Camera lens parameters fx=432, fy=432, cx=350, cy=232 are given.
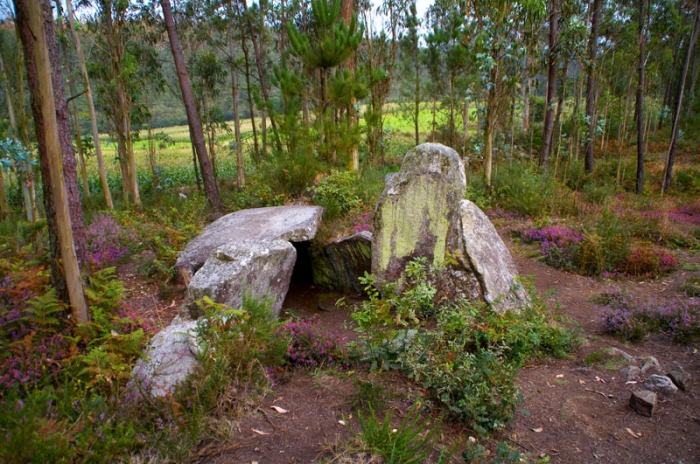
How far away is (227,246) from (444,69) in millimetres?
15876

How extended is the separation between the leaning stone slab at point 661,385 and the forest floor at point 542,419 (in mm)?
54

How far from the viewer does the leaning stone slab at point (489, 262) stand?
181 inches

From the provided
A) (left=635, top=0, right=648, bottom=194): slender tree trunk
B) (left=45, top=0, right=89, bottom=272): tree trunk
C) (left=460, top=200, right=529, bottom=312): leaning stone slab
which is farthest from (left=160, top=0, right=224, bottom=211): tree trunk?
(left=635, top=0, right=648, bottom=194): slender tree trunk

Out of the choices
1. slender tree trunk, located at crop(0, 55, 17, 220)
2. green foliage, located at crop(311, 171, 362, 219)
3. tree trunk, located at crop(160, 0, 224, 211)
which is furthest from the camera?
slender tree trunk, located at crop(0, 55, 17, 220)

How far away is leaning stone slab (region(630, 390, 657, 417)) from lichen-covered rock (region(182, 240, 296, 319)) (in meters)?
3.31

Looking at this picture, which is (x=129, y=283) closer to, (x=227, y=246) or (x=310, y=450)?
(x=227, y=246)

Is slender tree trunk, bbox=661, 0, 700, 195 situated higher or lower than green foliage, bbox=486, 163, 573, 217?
higher

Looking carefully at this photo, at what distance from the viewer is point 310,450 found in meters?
2.62

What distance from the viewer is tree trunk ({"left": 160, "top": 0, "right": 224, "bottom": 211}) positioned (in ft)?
29.3

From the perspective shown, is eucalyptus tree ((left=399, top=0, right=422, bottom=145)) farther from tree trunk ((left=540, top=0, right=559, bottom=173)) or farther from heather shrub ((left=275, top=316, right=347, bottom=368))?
heather shrub ((left=275, top=316, right=347, bottom=368))

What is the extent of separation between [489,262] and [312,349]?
2.27 m

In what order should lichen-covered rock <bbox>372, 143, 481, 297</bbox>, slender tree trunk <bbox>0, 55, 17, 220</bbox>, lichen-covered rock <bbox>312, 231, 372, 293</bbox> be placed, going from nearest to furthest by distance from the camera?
lichen-covered rock <bbox>372, 143, 481, 297</bbox> → lichen-covered rock <bbox>312, 231, 372, 293</bbox> → slender tree trunk <bbox>0, 55, 17, 220</bbox>

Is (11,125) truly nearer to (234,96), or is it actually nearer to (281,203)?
(234,96)

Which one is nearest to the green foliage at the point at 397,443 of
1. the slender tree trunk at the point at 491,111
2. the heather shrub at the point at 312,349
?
the heather shrub at the point at 312,349
